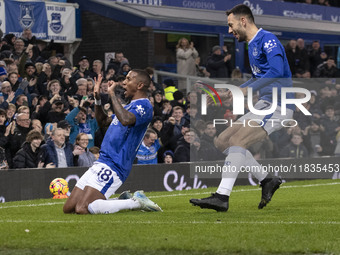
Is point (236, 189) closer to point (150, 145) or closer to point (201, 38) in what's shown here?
point (150, 145)

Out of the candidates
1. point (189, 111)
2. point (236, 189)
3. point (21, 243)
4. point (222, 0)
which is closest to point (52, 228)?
point (21, 243)

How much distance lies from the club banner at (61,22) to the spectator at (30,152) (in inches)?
341

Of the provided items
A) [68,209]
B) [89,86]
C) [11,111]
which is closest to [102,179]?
[68,209]

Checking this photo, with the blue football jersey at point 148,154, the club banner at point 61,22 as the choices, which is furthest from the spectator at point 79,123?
the club banner at point 61,22

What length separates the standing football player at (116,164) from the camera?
32.7 feet

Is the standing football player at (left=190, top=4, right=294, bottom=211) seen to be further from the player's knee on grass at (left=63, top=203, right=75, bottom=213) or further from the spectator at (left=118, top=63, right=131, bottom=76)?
the spectator at (left=118, top=63, right=131, bottom=76)

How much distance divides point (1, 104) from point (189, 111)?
16.4 feet

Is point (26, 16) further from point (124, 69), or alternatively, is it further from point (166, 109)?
point (166, 109)

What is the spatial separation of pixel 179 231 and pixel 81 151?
7.02 meters

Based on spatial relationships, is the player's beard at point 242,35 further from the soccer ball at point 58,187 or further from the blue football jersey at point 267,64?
the soccer ball at point 58,187

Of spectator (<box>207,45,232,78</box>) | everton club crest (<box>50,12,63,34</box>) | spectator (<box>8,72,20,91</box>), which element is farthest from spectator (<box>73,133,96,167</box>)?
spectator (<box>207,45,232,78</box>)

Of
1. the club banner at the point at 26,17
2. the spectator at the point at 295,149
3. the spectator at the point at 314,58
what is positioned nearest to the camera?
the spectator at the point at 295,149

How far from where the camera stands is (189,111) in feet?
62.4

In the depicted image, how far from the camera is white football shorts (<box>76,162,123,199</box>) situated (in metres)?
10.0
